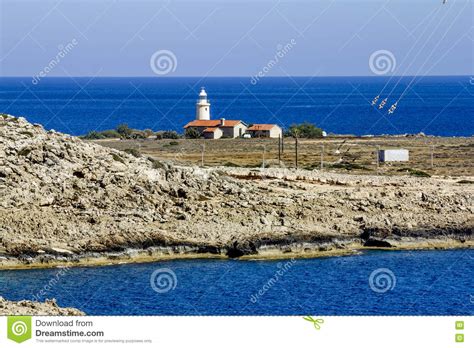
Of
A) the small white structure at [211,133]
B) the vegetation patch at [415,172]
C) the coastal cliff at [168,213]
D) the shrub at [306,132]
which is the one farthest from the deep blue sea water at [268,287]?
the shrub at [306,132]

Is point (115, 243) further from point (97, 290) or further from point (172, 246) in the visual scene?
point (97, 290)

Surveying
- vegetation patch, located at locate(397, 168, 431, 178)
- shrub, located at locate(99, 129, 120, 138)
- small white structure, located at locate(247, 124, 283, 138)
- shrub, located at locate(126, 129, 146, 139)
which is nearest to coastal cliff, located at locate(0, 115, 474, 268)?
vegetation patch, located at locate(397, 168, 431, 178)

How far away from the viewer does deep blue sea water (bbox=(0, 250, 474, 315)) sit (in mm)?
28906

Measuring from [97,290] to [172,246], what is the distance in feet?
19.7

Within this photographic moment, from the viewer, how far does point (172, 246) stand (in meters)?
36.4

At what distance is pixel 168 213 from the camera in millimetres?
38438

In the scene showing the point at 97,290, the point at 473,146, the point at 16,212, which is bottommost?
the point at 97,290

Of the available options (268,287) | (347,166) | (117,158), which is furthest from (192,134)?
(268,287)

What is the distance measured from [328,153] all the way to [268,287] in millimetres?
34525

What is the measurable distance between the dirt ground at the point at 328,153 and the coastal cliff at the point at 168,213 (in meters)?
11.3

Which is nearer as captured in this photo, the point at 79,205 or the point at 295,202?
the point at 79,205

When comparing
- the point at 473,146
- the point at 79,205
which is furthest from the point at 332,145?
the point at 79,205

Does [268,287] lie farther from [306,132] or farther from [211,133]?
[306,132]

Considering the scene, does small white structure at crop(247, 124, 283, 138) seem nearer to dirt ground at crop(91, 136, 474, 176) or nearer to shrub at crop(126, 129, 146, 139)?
dirt ground at crop(91, 136, 474, 176)
